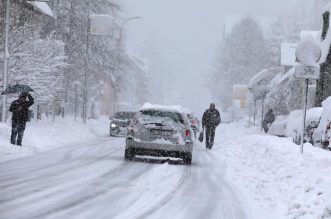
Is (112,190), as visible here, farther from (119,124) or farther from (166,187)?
(119,124)

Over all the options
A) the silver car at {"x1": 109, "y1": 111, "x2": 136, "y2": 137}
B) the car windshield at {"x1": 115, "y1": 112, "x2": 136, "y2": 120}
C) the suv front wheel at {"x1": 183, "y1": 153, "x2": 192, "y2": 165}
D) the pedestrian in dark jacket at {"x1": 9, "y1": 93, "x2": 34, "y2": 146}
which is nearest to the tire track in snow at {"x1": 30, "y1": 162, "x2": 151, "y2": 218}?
the suv front wheel at {"x1": 183, "y1": 153, "x2": 192, "y2": 165}

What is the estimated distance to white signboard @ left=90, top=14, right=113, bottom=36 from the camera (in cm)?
3938

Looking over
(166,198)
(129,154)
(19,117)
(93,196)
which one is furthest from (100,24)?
(93,196)

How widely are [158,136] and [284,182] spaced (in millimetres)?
5805

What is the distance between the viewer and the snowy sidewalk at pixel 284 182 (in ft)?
29.5

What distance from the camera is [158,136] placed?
16859 mm

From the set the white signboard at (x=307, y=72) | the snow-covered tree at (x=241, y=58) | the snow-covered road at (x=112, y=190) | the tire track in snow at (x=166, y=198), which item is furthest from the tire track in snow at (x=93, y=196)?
the snow-covered tree at (x=241, y=58)

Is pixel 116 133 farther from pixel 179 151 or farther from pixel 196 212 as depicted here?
pixel 196 212

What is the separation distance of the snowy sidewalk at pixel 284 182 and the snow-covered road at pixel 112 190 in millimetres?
397

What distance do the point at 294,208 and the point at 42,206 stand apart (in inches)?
141

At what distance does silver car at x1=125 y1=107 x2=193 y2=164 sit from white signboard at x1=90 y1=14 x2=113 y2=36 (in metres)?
22.8

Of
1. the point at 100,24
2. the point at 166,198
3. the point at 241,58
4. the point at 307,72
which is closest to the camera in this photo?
the point at 166,198

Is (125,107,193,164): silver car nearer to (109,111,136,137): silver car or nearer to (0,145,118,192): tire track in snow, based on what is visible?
(0,145,118,192): tire track in snow

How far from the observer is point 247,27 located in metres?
83.6
